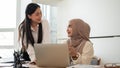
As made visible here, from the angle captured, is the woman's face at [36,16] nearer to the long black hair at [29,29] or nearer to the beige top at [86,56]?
the long black hair at [29,29]

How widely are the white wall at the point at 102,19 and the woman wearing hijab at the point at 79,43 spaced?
58.1 inches

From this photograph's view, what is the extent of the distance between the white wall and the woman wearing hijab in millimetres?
1475

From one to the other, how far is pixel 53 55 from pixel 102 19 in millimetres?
2452

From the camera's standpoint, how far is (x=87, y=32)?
293 centimetres

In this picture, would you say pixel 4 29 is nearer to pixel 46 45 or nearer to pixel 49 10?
pixel 49 10

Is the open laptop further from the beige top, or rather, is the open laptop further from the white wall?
the white wall

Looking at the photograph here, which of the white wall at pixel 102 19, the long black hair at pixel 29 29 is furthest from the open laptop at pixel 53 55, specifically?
the white wall at pixel 102 19

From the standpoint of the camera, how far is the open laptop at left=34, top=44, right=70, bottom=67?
6.93 ft

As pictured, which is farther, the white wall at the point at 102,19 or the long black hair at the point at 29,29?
the white wall at the point at 102,19

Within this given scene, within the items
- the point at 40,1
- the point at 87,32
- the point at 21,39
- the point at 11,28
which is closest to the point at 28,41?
the point at 21,39

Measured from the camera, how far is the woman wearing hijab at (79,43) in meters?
2.68

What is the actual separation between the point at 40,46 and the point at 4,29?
2.92 m

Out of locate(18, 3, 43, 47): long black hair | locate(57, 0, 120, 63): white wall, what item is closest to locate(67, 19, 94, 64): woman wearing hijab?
locate(18, 3, 43, 47): long black hair

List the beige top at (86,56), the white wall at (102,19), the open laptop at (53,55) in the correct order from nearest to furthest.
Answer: the open laptop at (53,55), the beige top at (86,56), the white wall at (102,19)
